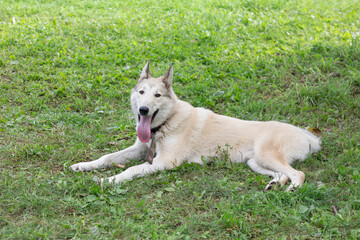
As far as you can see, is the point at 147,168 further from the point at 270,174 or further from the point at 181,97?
the point at 181,97

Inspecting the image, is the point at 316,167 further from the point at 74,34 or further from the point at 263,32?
the point at 74,34

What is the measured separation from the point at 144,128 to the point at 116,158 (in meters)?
0.55

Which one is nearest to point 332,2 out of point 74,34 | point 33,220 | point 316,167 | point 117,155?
point 74,34

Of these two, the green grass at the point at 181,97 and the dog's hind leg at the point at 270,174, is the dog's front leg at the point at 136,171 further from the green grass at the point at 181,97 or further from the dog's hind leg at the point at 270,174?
the dog's hind leg at the point at 270,174

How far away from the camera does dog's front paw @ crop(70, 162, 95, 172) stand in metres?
4.97

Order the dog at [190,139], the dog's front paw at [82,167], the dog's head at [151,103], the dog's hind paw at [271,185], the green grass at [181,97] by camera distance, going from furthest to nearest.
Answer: the dog's head at [151,103], the dog at [190,139], the dog's front paw at [82,167], the dog's hind paw at [271,185], the green grass at [181,97]

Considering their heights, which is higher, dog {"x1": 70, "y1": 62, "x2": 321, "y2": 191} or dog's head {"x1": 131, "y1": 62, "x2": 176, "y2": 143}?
dog's head {"x1": 131, "y1": 62, "x2": 176, "y2": 143}

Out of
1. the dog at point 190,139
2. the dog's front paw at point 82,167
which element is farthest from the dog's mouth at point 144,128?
the dog's front paw at point 82,167

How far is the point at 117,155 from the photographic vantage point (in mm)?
5305

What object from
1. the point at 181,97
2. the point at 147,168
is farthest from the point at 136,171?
the point at 181,97

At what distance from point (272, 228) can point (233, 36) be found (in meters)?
6.50

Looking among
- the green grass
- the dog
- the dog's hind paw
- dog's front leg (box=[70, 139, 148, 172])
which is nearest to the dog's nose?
the dog

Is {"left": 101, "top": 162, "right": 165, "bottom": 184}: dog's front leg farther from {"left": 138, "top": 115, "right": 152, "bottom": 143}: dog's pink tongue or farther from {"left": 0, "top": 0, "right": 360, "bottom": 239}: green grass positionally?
{"left": 138, "top": 115, "right": 152, "bottom": 143}: dog's pink tongue

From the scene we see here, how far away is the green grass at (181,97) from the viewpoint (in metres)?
3.90
